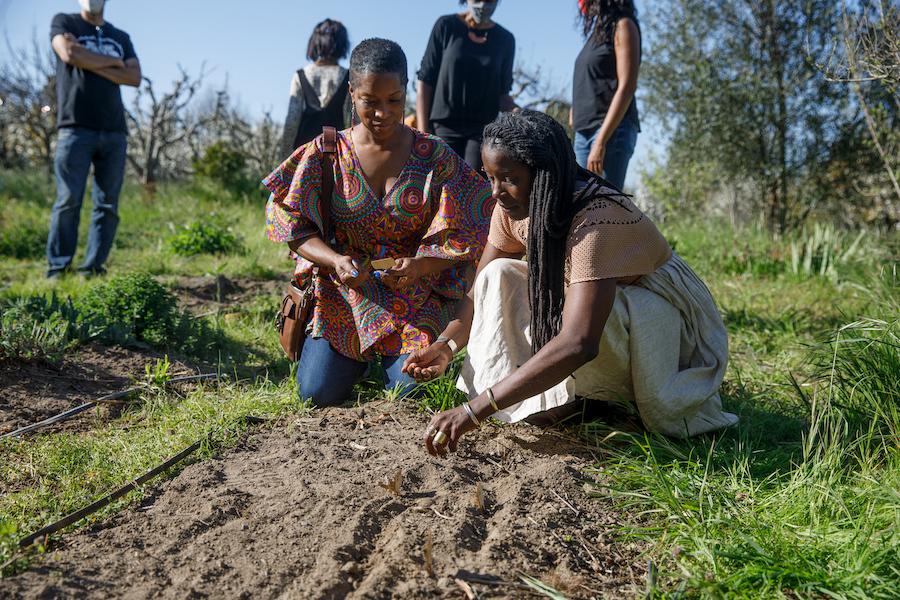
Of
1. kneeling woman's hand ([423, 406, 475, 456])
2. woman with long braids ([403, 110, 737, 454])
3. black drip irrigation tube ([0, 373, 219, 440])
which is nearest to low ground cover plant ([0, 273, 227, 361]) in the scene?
black drip irrigation tube ([0, 373, 219, 440])

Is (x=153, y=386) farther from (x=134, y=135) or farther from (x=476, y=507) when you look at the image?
(x=134, y=135)

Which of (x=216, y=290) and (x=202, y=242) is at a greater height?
(x=202, y=242)

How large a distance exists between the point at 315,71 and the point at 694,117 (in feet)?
15.6

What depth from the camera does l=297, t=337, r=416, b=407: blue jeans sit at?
10.8 ft

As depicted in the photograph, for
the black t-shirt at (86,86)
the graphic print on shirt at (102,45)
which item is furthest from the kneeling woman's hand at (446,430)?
the graphic print on shirt at (102,45)

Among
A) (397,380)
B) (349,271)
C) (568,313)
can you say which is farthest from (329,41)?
(568,313)

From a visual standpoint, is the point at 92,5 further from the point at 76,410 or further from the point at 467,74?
the point at 76,410

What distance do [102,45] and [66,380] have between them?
3.09 metres

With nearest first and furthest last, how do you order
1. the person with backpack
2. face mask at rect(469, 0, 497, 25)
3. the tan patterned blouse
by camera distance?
the tan patterned blouse
face mask at rect(469, 0, 497, 25)
the person with backpack

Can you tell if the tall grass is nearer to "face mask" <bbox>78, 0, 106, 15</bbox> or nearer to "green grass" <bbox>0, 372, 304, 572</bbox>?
"green grass" <bbox>0, 372, 304, 572</bbox>

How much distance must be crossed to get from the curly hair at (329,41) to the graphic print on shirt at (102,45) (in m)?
1.51

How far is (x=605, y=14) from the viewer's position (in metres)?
4.23

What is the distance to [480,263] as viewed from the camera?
3.07m

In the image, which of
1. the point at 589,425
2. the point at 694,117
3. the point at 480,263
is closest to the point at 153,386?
the point at 480,263
